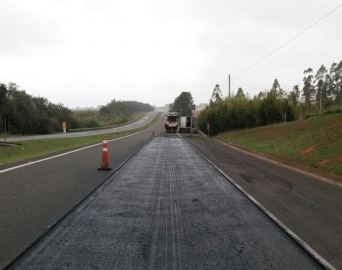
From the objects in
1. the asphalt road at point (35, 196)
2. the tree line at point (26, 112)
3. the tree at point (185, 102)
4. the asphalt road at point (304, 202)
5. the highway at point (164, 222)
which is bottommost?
the asphalt road at point (304, 202)

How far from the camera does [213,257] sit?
4160 mm

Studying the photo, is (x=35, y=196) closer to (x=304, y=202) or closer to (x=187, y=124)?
(x=304, y=202)

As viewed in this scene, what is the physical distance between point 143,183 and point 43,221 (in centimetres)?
384

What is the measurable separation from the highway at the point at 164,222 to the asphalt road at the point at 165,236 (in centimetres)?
1

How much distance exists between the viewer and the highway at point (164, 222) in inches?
163

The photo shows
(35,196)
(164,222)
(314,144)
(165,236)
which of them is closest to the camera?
(165,236)

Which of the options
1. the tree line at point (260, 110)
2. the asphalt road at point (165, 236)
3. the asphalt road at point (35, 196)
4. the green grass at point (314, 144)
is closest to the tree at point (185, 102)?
the tree line at point (260, 110)

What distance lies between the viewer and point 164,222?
18.3 ft

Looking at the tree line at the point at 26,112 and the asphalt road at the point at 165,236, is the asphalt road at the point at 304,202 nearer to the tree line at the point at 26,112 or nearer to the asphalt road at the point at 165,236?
the asphalt road at the point at 165,236

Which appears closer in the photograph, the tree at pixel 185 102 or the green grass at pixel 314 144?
the green grass at pixel 314 144

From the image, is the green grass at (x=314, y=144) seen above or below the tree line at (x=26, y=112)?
below

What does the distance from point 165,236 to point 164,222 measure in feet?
2.26

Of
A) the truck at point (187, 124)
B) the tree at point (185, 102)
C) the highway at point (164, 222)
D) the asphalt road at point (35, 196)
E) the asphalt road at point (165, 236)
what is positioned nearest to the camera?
the asphalt road at point (165, 236)

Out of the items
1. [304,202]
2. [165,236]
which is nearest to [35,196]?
[165,236]
